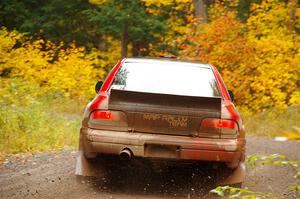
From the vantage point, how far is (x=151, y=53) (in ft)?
81.9

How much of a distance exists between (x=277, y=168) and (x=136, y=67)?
131 inches

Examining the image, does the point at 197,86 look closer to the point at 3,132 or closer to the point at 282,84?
the point at 3,132

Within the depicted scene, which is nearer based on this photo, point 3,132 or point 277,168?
point 277,168

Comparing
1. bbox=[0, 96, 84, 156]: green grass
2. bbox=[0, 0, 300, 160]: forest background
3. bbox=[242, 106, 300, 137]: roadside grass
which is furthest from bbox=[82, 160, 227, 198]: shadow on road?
bbox=[242, 106, 300, 137]: roadside grass

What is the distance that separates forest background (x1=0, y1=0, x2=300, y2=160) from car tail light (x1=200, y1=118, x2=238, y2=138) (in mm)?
5650

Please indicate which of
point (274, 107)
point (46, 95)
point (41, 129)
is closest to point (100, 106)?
point (41, 129)

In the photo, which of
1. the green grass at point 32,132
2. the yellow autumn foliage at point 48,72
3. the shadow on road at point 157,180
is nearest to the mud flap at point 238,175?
the shadow on road at point 157,180

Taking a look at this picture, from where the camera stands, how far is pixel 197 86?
6738 millimetres

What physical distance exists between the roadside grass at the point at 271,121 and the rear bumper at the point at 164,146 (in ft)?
30.3

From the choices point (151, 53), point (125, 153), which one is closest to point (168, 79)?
point (125, 153)

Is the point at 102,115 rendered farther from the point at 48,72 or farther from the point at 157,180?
the point at 48,72

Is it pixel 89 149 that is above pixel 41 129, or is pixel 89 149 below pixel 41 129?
above

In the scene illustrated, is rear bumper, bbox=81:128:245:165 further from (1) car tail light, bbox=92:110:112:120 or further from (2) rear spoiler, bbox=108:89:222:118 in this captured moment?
(2) rear spoiler, bbox=108:89:222:118

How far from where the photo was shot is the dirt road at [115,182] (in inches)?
248
